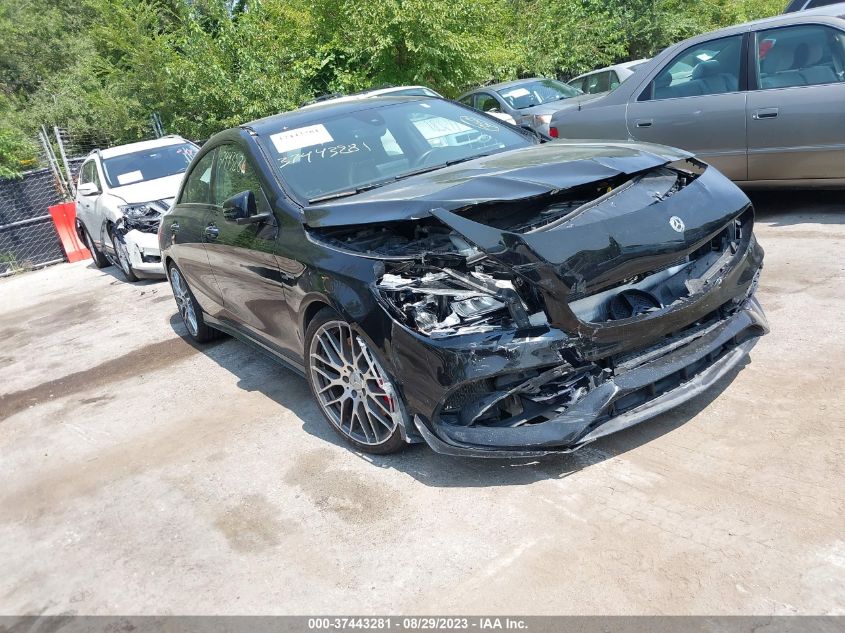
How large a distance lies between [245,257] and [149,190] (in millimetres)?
6275

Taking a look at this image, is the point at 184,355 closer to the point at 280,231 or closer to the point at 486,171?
the point at 280,231

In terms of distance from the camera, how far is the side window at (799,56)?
612cm

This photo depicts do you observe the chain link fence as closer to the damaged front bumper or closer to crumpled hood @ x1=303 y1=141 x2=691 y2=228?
the damaged front bumper

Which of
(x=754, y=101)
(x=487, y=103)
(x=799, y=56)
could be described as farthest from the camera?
(x=487, y=103)

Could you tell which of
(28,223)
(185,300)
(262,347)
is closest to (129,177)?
(28,223)

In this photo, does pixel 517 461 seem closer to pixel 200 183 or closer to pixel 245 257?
pixel 245 257

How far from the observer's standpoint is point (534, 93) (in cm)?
1364

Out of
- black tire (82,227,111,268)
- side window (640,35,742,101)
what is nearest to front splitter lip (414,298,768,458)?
side window (640,35,742,101)

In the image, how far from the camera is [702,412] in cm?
372

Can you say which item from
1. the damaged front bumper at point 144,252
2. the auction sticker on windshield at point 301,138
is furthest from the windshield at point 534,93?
the auction sticker on windshield at point 301,138

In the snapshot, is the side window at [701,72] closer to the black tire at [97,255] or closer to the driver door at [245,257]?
the driver door at [245,257]

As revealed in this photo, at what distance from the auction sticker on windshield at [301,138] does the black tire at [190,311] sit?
2081 mm

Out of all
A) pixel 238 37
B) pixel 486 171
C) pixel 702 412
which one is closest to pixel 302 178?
pixel 486 171

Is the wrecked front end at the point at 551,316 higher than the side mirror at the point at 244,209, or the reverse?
the side mirror at the point at 244,209
